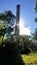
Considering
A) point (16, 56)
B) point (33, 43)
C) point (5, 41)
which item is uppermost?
point (5, 41)

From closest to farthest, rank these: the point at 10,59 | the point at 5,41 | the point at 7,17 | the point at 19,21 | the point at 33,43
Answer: the point at 10,59
the point at 5,41
the point at 7,17
the point at 19,21
the point at 33,43

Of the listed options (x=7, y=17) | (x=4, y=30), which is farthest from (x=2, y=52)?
(x=7, y=17)

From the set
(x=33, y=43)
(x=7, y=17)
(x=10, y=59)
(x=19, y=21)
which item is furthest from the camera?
(x=33, y=43)

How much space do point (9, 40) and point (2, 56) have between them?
254cm

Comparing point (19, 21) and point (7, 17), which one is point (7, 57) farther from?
point (19, 21)

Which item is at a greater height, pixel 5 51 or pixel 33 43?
pixel 5 51

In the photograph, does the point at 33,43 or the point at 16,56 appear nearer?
the point at 16,56

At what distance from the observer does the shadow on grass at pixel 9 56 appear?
18.4 metres

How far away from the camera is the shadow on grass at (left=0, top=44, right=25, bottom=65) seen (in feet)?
60.3

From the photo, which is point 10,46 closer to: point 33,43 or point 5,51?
point 5,51

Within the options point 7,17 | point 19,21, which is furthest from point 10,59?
point 19,21

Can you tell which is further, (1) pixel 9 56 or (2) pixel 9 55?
(2) pixel 9 55

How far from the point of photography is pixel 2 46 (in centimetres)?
1967

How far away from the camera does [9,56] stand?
62.8ft
